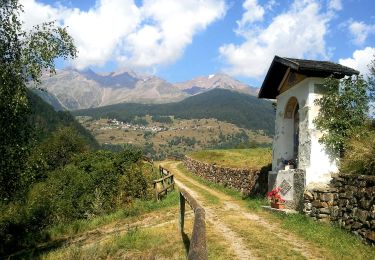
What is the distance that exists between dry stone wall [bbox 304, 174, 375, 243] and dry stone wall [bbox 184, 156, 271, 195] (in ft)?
25.9

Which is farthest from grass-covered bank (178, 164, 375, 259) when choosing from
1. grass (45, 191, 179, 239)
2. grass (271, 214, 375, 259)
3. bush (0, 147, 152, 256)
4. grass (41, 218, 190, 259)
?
bush (0, 147, 152, 256)

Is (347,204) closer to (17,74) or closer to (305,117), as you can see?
(305,117)

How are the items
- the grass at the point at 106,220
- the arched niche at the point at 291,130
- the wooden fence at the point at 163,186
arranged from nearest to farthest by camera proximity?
the arched niche at the point at 291,130 → the grass at the point at 106,220 → the wooden fence at the point at 163,186

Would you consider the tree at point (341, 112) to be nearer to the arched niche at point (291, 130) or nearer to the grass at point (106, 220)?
the arched niche at point (291, 130)

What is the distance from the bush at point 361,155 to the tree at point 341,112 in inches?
24.3

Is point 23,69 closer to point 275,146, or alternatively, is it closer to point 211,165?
point 275,146

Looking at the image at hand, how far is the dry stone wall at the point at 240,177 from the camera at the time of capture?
23812 millimetres

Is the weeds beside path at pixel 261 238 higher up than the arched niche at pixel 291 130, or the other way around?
the arched niche at pixel 291 130

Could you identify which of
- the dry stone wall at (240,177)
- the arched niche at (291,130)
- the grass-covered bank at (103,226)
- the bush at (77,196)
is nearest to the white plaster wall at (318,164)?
the arched niche at (291,130)

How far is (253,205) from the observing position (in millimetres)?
19438

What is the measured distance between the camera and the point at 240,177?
2811 cm

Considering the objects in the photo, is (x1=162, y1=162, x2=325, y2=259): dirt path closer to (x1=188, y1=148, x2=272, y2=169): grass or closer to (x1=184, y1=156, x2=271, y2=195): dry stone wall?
(x1=184, y1=156, x2=271, y2=195): dry stone wall

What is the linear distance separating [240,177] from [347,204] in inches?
598

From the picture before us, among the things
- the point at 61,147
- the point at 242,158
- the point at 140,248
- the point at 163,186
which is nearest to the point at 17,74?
the point at 140,248
